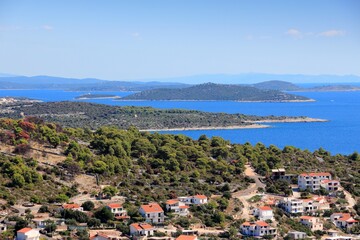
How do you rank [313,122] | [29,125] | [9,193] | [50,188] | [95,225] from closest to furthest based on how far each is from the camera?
[95,225]
[9,193]
[50,188]
[29,125]
[313,122]

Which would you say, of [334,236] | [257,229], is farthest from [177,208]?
[334,236]

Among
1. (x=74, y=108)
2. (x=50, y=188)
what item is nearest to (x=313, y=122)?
(x=74, y=108)

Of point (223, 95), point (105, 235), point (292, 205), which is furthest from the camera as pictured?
point (223, 95)

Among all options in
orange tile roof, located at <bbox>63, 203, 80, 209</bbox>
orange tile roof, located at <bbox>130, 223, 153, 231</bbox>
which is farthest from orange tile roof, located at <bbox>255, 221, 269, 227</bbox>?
orange tile roof, located at <bbox>63, 203, 80, 209</bbox>

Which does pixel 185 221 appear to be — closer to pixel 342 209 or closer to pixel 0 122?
pixel 342 209

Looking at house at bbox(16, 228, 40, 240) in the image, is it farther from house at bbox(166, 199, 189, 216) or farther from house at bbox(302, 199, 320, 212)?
house at bbox(302, 199, 320, 212)

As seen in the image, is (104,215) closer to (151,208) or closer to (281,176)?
(151,208)
